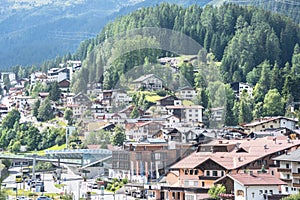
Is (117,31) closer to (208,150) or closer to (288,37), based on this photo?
(288,37)

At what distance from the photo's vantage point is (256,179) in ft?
46.1

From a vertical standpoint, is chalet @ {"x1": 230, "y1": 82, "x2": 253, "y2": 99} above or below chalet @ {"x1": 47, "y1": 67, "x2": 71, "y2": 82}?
below

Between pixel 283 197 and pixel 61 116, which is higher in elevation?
pixel 61 116

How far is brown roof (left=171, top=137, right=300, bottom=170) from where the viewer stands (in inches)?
625

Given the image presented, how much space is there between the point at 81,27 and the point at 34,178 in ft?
276

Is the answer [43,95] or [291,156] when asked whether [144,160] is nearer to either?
[291,156]

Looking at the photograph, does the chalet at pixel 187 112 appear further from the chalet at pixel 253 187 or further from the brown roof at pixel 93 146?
the chalet at pixel 253 187

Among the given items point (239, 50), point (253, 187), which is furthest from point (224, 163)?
point (239, 50)

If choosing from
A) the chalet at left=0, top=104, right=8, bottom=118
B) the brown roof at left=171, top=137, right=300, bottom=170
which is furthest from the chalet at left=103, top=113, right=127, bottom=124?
the chalet at left=0, top=104, right=8, bottom=118

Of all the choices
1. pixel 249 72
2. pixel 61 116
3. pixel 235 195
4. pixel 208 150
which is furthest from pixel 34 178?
pixel 249 72

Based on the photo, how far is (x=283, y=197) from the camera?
13.5m

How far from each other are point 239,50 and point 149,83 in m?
10.5

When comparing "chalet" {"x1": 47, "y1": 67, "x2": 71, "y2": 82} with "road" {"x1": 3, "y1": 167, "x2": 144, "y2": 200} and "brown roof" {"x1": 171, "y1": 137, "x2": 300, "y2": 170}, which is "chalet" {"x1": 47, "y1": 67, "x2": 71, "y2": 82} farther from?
"brown roof" {"x1": 171, "y1": 137, "x2": 300, "y2": 170}

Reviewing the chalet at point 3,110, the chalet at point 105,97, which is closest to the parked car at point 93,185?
the chalet at point 105,97
